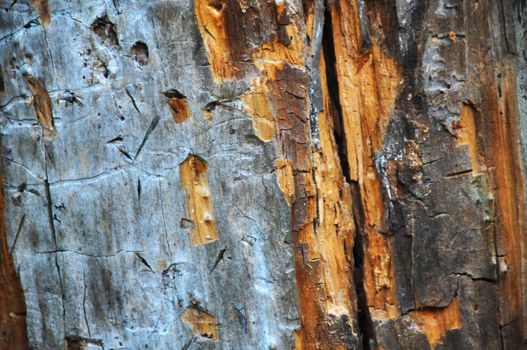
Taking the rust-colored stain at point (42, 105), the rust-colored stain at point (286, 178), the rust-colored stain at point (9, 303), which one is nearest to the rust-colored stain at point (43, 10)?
the rust-colored stain at point (42, 105)

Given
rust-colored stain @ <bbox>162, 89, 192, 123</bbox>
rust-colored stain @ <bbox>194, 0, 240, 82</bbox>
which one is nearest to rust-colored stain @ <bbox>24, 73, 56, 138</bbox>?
rust-colored stain @ <bbox>162, 89, 192, 123</bbox>

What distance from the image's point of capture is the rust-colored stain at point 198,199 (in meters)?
1.78

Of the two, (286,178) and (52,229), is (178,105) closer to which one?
(286,178)

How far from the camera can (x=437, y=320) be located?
1.78 m

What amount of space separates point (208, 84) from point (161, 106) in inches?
5.9

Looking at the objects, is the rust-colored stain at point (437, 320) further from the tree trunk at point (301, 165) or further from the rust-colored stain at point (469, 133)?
the rust-colored stain at point (469, 133)

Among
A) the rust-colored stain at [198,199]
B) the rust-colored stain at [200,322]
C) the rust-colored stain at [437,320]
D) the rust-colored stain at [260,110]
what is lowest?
the rust-colored stain at [437,320]

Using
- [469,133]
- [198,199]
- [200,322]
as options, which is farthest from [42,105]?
[469,133]

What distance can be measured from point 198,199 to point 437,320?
0.73 meters

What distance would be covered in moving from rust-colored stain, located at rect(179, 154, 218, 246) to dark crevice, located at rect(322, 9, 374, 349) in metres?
0.38

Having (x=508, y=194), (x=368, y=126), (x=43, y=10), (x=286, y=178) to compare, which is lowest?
(x=508, y=194)

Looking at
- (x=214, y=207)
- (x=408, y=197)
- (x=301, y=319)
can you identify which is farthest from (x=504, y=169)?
(x=214, y=207)

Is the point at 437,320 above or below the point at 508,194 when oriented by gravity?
below

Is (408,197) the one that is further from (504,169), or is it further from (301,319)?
(301,319)
